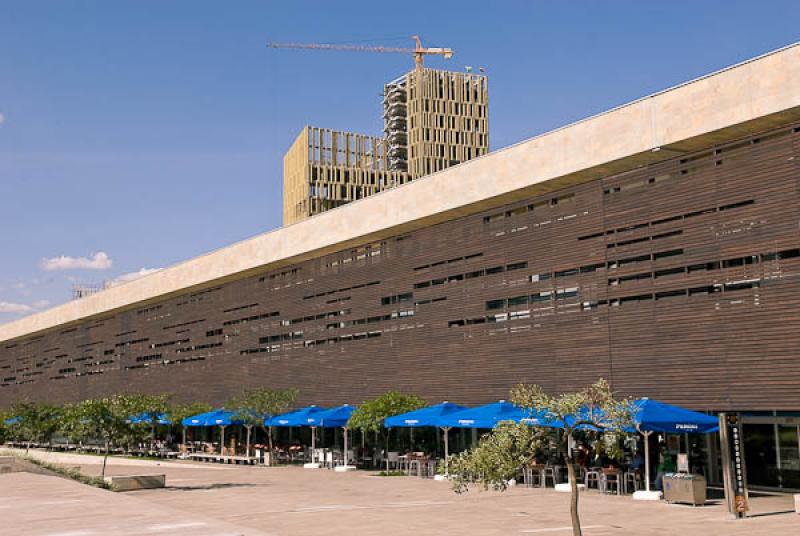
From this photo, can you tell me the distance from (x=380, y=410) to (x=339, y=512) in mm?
14594

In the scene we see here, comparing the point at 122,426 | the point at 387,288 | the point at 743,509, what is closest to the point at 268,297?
the point at 387,288

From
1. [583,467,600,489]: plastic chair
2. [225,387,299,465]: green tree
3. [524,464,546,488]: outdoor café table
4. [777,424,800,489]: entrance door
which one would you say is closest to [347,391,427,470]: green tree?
[225,387,299,465]: green tree

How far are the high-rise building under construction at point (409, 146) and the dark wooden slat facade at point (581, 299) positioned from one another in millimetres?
84969

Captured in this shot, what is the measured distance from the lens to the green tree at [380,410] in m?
35.7

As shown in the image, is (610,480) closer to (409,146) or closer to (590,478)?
(590,478)

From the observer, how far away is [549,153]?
106 ft

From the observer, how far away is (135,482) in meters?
30.5

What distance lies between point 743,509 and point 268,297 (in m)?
36.4

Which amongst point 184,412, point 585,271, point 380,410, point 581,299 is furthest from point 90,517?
point 184,412

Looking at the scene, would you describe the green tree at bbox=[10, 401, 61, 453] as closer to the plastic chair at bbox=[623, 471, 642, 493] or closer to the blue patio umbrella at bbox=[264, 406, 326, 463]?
the blue patio umbrella at bbox=[264, 406, 326, 463]

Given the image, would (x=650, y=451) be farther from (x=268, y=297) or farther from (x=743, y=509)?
(x=268, y=297)

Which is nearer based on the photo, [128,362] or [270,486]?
[270,486]

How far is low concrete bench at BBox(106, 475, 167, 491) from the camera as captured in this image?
30016mm

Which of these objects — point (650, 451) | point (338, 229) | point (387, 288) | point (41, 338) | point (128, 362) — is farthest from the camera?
point (41, 338)
